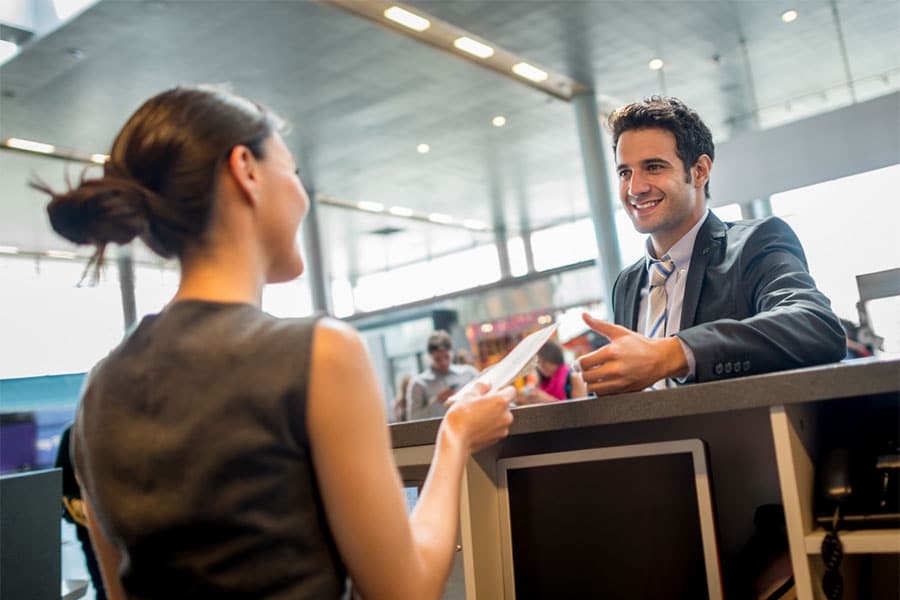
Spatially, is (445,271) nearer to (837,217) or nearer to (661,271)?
(837,217)

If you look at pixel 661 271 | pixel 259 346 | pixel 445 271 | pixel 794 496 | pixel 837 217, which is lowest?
pixel 794 496

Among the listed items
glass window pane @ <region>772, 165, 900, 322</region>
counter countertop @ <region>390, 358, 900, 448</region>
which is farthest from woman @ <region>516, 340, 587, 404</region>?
counter countertop @ <region>390, 358, 900, 448</region>

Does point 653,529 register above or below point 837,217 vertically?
below

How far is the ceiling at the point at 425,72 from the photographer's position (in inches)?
283

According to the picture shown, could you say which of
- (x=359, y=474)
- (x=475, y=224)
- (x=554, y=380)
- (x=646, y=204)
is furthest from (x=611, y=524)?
(x=475, y=224)

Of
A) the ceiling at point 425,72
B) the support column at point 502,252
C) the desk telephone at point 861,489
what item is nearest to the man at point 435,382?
the ceiling at point 425,72

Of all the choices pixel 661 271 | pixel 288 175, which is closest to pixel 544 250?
pixel 661 271

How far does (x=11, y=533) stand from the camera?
6.43ft

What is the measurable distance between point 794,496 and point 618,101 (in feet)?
31.4

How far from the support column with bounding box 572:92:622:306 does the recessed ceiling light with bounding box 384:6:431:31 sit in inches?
110

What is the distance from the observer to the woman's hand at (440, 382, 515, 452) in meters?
1.13

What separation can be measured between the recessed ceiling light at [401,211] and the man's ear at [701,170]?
473 inches

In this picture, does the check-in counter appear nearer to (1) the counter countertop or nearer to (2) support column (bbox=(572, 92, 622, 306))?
(1) the counter countertop

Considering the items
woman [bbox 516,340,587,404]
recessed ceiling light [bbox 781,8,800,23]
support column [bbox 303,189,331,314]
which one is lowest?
woman [bbox 516,340,587,404]
